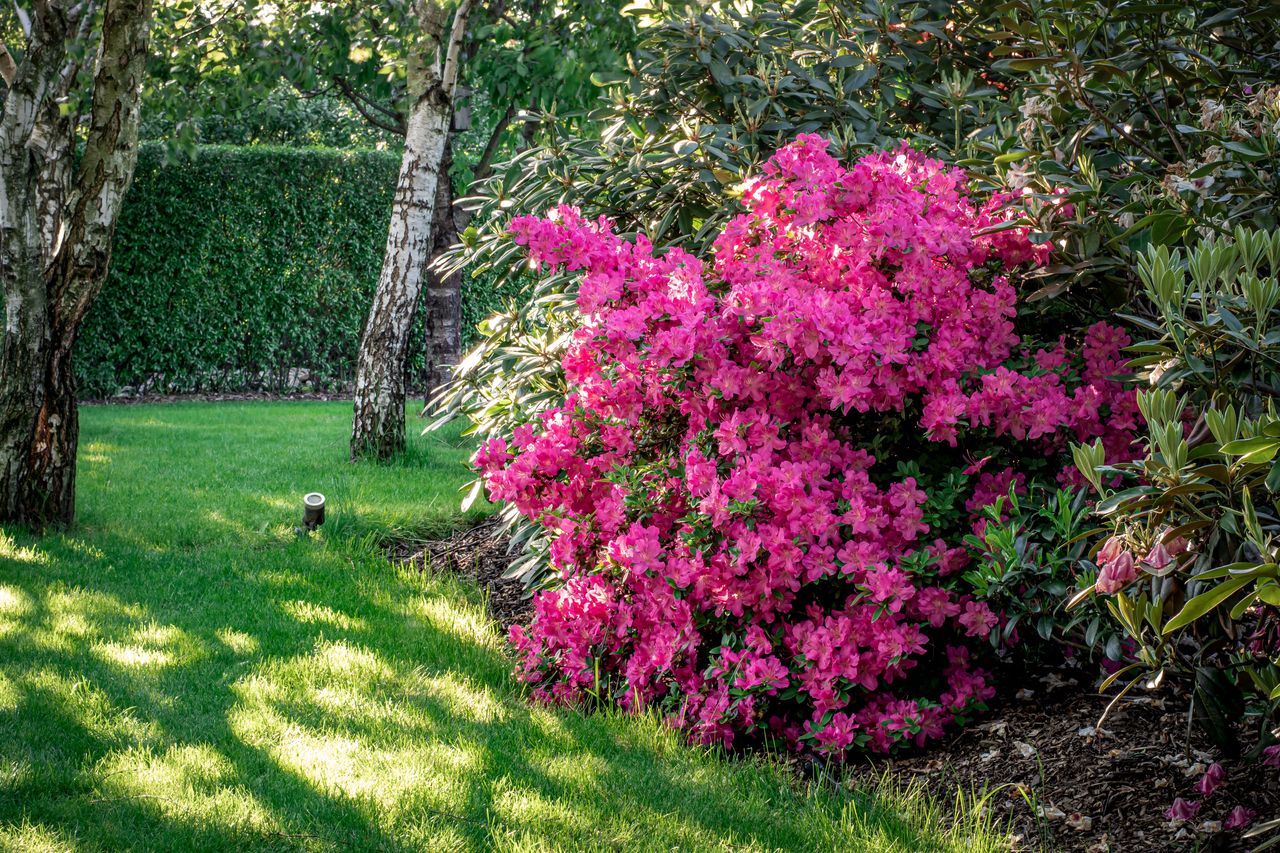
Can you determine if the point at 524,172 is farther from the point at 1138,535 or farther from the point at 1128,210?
the point at 1138,535

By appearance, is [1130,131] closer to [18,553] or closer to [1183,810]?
[1183,810]

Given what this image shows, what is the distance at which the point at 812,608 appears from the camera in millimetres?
2939

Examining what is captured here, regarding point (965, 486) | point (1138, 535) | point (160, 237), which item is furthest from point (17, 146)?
point (160, 237)

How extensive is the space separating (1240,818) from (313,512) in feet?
13.7

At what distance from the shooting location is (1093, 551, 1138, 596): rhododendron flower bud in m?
1.98

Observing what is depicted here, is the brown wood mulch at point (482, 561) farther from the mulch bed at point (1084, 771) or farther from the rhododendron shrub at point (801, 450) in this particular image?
the mulch bed at point (1084, 771)

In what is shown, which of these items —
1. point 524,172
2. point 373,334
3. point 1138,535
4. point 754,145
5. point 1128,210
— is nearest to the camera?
point 1138,535

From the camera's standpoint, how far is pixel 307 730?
304 centimetres

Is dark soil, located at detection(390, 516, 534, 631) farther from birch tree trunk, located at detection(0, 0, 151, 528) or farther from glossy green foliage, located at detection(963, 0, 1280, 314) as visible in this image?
glossy green foliage, located at detection(963, 0, 1280, 314)

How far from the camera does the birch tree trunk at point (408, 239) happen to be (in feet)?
22.6

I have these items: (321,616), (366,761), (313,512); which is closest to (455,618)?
(321,616)

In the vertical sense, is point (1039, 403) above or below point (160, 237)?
below

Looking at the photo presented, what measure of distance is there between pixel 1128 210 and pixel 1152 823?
152 cm

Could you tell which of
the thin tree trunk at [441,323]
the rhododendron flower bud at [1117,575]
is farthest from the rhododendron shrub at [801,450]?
the thin tree trunk at [441,323]
